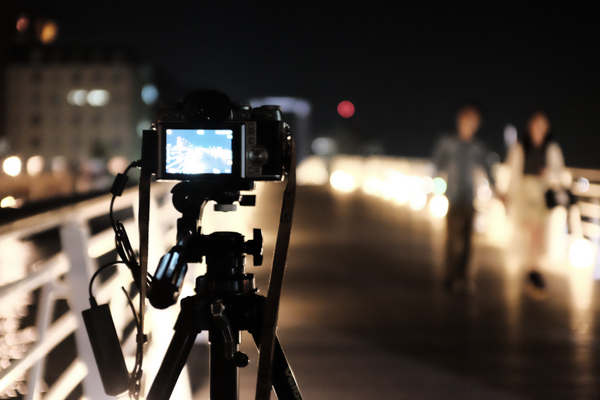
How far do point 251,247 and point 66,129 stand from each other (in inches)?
4131

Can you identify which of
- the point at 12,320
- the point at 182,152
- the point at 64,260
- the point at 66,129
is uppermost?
the point at 66,129

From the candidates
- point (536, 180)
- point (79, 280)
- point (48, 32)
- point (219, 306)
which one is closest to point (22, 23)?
point (48, 32)

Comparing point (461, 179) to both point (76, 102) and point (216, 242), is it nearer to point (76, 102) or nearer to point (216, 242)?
point (216, 242)

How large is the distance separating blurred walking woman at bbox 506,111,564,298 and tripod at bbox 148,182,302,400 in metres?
4.62

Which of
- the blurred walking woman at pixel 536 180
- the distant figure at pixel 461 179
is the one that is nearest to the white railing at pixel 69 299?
the distant figure at pixel 461 179

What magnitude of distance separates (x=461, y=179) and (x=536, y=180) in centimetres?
67

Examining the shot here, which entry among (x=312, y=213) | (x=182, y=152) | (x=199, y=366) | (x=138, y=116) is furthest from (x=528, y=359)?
(x=138, y=116)

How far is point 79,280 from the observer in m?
2.60

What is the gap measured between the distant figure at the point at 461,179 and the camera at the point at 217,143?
4492 mm

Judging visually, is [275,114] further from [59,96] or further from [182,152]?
[59,96]

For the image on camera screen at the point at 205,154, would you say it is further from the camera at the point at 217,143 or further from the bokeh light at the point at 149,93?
the bokeh light at the point at 149,93

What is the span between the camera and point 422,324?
5180mm

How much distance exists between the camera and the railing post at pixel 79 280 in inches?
102

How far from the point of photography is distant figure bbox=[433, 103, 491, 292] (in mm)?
6301
